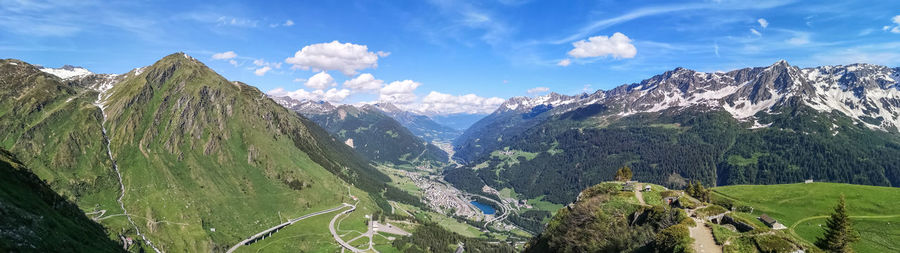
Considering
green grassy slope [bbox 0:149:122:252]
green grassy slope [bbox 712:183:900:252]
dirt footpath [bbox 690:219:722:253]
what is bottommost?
green grassy slope [bbox 712:183:900:252]

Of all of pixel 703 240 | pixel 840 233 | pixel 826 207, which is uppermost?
pixel 840 233

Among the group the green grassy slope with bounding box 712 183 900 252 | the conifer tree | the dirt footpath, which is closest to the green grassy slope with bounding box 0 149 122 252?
the dirt footpath

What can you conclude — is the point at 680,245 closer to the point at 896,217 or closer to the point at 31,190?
the point at 896,217

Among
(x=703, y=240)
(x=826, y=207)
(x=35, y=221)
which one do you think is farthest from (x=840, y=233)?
(x=35, y=221)

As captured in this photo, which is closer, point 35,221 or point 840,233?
point 840,233

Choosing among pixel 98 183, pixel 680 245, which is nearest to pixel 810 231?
pixel 680 245

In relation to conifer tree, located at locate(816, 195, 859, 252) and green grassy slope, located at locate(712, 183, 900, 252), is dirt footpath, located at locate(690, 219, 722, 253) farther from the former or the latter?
green grassy slope, located at locate(712, 183, 900, 252)

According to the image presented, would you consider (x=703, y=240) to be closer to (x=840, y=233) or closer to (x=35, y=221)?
(x=840, y=233)

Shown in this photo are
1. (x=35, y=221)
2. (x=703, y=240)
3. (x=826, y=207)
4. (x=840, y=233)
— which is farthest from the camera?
(x=826, y=207)
